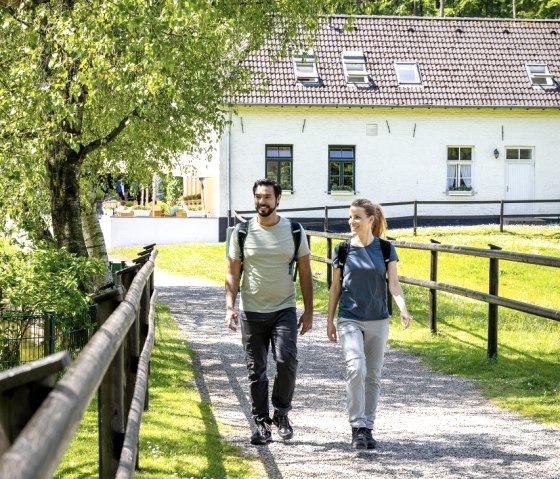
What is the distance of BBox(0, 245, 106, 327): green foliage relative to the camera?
34.8 feet

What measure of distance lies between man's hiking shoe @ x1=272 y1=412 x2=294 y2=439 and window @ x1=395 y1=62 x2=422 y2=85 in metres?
31.6

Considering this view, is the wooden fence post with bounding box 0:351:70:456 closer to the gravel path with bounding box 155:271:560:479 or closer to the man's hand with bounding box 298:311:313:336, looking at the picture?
the gravel path with bounding box 155:271:560:479

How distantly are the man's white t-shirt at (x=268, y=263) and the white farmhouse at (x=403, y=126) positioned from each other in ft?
97.1

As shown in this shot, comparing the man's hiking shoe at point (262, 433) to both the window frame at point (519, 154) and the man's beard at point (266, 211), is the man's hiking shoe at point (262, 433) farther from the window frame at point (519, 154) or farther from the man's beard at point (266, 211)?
the window frame at point (519, 154)

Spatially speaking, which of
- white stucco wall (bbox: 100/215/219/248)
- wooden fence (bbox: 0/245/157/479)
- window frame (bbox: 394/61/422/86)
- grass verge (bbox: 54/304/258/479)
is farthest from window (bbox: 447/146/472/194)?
wooden fence (bbox: 0/245/157/479)

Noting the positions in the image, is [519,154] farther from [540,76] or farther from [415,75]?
[415,75]

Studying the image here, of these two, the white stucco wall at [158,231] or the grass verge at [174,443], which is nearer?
the grass verge at [174,443]

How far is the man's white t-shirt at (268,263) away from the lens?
23.7 feet

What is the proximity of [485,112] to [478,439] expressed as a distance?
3207cm

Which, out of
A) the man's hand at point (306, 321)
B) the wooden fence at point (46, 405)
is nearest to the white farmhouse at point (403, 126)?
the man's hand at point (306, 321)

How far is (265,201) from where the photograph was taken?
7.18 metres

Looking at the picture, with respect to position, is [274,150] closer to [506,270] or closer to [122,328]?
[506,270]

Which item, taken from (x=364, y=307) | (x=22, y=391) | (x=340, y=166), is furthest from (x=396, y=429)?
(x=340, y=166)

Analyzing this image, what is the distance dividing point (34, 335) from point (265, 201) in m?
4.45
